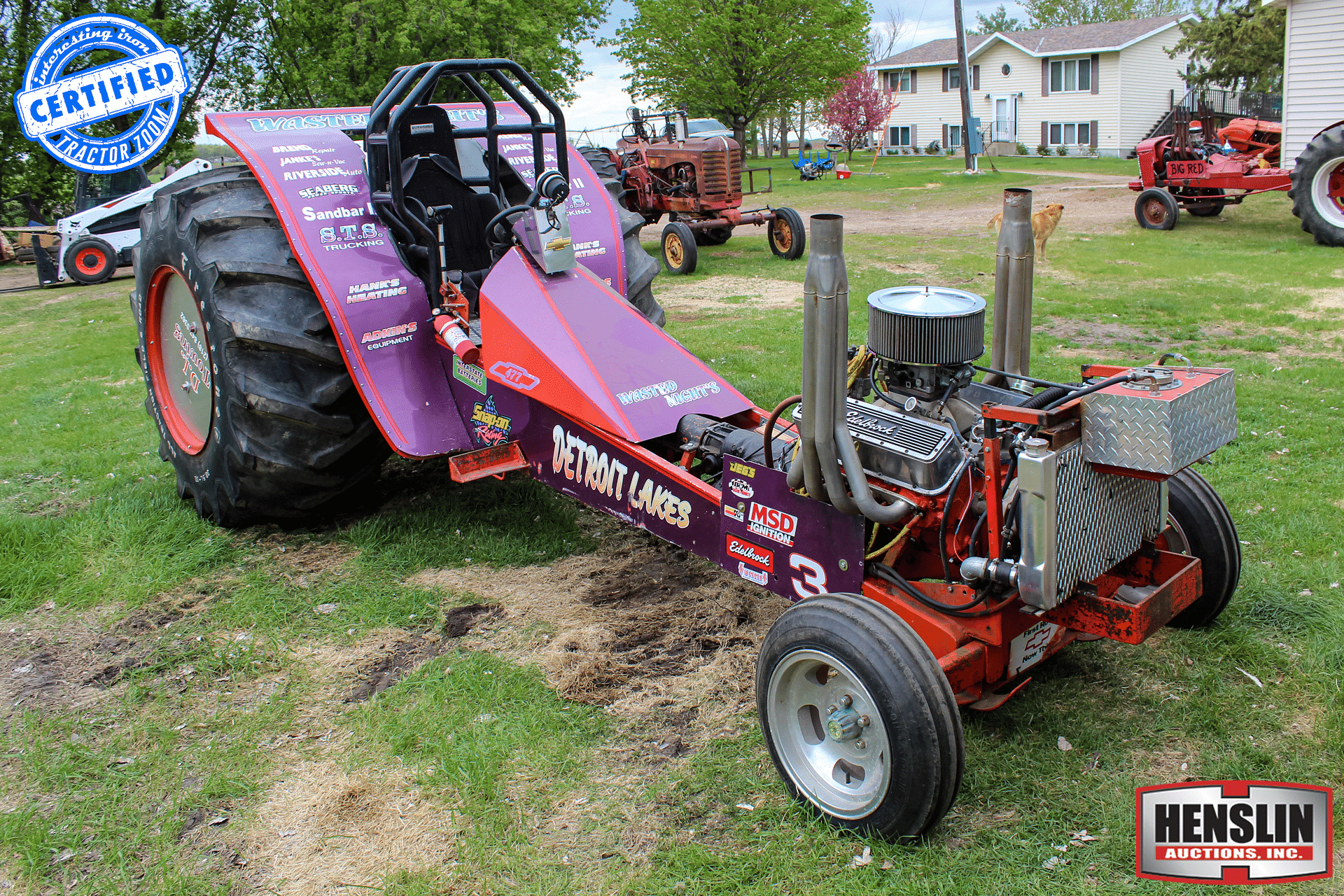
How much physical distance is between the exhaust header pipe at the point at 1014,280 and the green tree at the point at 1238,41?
90.3 ft

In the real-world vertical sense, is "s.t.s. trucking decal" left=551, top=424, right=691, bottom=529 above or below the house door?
below

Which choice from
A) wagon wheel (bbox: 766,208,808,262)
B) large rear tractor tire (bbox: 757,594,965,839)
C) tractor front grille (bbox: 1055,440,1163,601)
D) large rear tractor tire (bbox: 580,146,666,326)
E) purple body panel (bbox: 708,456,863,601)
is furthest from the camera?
wagon wheel (bbox: 766,208,808,262)

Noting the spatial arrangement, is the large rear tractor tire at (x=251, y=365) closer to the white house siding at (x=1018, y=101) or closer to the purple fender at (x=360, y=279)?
the purple fender at (x=360, y=279)

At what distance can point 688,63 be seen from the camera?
3372cm

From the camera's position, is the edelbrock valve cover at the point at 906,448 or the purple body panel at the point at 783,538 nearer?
the edelbrock valve cover at the point at 906,448

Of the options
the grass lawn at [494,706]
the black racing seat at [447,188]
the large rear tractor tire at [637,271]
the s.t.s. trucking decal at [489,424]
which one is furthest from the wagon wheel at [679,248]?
the s.t.s. trucking decal at [489,424]

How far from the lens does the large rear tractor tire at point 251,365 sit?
4.35 meters

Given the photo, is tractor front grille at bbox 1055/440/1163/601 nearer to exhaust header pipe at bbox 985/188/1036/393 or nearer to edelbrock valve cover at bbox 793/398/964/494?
edelbrock valve cover at bbox 793/398/964/494

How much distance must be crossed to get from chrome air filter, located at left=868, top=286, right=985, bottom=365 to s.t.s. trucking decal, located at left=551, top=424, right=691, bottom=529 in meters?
0.96

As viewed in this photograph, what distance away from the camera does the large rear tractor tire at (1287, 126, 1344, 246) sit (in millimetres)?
12594

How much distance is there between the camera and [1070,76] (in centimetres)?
3869

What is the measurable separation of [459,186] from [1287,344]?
673cm

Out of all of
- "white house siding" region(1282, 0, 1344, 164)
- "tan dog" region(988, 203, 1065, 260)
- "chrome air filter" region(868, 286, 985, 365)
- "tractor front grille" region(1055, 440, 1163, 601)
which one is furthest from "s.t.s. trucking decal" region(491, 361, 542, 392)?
"white house siding" region(1282, 0, 1344, 164)

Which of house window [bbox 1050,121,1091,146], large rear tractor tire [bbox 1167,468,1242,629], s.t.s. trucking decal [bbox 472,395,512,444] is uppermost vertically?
house window [bbox 1050,121,1091,146]
